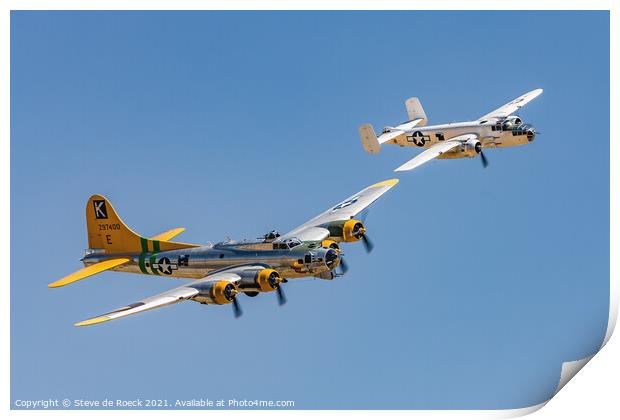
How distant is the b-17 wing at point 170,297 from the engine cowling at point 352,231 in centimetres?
538

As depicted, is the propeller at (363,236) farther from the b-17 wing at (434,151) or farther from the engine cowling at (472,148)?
the engine cowling at (472,148)

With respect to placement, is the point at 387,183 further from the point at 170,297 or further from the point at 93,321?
the point at 93,321

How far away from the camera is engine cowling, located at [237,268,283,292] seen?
1737 inches

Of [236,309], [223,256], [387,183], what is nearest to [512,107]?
[387,183]

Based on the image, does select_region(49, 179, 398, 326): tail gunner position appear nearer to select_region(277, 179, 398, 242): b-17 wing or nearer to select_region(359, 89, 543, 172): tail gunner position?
select_region(277, 179, 398, 242): b-17 wing

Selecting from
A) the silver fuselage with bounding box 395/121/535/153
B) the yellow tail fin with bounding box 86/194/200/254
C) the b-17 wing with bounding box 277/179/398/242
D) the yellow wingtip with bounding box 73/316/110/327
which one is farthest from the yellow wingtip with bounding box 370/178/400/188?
the yellow wingtip with bounding box 73/316/110/327

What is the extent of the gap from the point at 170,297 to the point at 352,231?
8880 mm

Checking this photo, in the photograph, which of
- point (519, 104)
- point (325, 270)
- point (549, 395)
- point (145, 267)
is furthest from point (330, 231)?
point (519, 104)

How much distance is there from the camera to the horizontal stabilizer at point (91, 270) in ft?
151

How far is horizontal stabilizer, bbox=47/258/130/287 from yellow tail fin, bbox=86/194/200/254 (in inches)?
18.4

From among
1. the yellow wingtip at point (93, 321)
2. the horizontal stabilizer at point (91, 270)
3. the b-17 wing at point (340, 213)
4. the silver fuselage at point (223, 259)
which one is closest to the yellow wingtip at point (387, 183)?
the b-17 wing at point (340, 213)

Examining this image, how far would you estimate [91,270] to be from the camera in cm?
4847

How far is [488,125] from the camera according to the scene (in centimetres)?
5591
